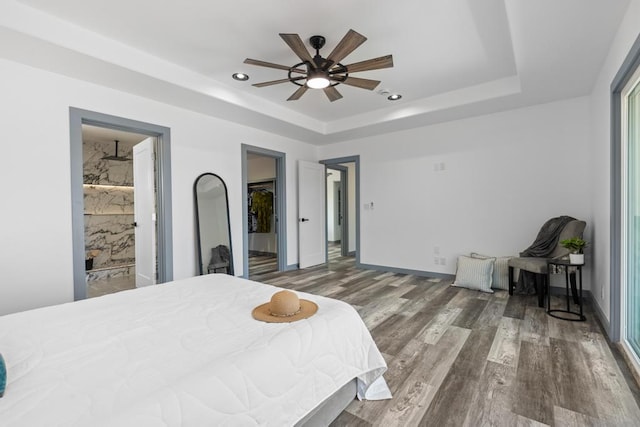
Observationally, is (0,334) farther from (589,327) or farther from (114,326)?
(589,327)

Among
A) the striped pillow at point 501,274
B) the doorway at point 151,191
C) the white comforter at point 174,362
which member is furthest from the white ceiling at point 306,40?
the white comforter at point 174,362

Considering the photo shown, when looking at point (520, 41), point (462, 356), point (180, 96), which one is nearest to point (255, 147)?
point (180, 96)

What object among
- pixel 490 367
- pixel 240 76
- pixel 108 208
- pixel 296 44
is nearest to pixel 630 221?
pixel 490 367

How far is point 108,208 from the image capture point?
5871 mm

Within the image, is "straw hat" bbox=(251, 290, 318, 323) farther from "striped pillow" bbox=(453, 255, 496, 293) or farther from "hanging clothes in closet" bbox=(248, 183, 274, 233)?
"hanging clothes in closet" bbox=(248, 183, 274, 233)

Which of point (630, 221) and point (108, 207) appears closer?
point (630, 221)

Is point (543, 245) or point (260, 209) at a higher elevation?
point (260, 209)

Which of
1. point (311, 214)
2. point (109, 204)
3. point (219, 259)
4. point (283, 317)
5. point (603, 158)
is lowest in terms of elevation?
point (219, 259)

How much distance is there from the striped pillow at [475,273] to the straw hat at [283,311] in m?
3.21

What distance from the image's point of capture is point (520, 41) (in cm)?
243

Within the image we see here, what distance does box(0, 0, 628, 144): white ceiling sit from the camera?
2.25 metres

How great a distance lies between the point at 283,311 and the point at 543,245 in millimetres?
3531

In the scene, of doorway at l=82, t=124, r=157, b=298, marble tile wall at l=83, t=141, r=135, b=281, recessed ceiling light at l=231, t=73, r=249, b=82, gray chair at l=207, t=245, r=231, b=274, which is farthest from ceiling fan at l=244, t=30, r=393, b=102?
marble tile wall at l=83, t=141, r=135, b=281

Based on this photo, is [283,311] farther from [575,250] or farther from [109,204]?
[109,204]
